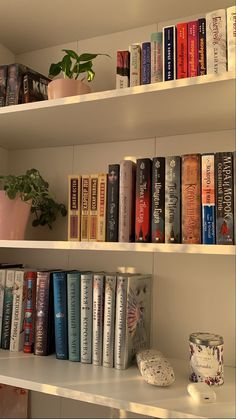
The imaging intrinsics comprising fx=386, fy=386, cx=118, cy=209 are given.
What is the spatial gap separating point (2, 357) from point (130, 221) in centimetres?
53

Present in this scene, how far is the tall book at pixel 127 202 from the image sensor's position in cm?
96

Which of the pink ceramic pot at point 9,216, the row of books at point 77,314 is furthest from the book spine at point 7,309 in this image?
the pink ceramic pot at point 9,216

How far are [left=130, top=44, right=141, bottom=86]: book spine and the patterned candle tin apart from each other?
2.16ft

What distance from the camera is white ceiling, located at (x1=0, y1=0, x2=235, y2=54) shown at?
1107mm

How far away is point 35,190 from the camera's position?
3.68ft

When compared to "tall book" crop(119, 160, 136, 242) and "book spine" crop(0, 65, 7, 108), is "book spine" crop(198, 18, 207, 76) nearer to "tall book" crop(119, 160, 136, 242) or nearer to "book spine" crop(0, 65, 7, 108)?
"tall book" crop(119, 160, 136, 242)

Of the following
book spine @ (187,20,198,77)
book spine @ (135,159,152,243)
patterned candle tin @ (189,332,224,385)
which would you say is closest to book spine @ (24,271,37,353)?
book spine @ (135,159,152,243)

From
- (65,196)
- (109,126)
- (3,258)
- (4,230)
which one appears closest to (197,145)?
(109,126)

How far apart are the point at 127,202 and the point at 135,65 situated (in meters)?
0.36

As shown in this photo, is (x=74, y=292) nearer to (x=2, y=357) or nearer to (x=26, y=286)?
(x=26, y=286)

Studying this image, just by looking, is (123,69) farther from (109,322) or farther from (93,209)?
(109,322)

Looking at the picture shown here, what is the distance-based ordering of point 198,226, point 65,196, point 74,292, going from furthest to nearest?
point 65,196 → point 74,292 → point 198,226

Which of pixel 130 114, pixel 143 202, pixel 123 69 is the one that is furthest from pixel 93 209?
pixel 123 69

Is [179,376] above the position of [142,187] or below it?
below
